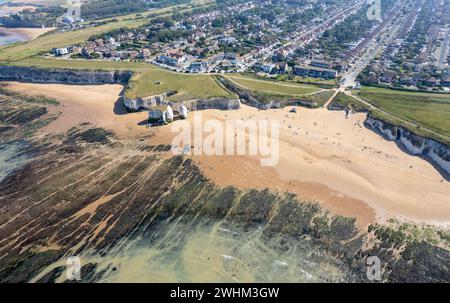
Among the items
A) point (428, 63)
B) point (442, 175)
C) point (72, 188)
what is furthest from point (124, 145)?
point (428, 63)

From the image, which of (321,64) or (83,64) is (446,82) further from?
(83,64)

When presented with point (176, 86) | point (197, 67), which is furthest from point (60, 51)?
point (176, 86)

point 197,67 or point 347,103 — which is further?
point 197,67

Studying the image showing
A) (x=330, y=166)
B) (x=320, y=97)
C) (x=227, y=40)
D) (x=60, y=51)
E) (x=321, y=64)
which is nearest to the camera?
(x=330, y=166)

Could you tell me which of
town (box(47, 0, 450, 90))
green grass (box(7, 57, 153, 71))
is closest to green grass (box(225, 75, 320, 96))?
town (box(47, 0, 450, 90))

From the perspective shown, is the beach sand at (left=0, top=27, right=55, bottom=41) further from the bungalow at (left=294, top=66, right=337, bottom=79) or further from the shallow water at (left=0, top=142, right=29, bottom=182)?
the bungalow at (left=294, top=66, right=337, bottom=79)

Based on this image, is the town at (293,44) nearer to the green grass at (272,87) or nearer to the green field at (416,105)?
the green field at (416,105)

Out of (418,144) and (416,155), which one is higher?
(418,144)
